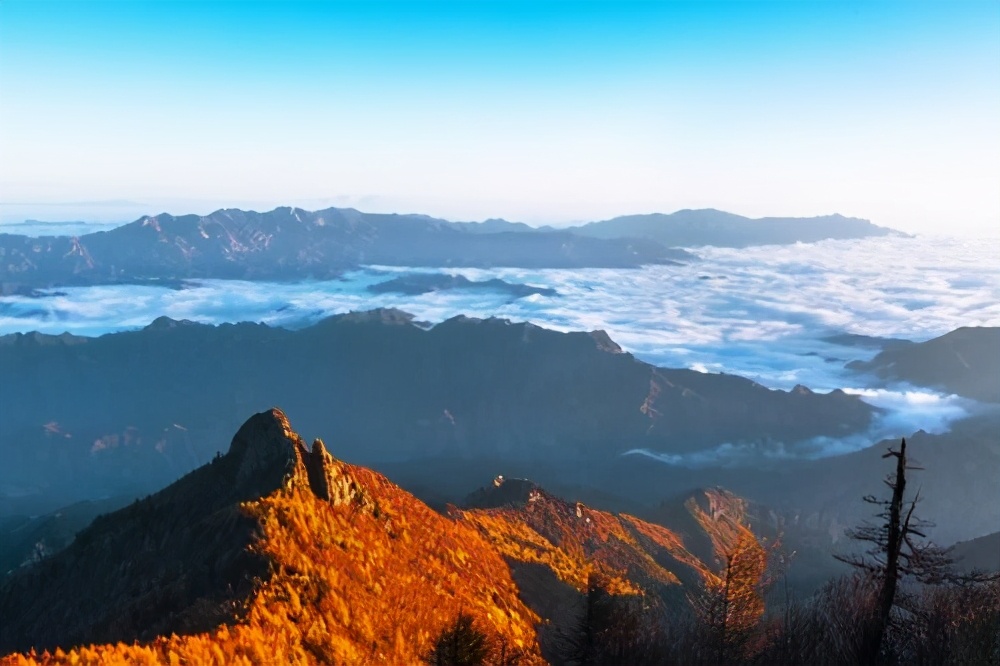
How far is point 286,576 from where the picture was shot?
25.4 m

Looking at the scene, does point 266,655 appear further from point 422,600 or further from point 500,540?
point 500,540

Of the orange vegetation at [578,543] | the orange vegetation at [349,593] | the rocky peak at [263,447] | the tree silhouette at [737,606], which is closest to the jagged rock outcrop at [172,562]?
the rocky peak at [263,447]

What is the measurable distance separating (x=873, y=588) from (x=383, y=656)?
16.5 m

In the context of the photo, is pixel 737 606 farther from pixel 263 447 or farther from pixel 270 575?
pixel 263 447

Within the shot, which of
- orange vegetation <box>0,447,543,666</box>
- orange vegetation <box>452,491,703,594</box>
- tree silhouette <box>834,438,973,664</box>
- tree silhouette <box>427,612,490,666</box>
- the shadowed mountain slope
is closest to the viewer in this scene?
tree silhouette <box>427,612,490,666</box>

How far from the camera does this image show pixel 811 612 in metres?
27.4

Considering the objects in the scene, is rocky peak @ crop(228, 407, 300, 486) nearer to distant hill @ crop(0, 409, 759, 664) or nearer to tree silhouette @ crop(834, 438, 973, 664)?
distant hill @ crop(0, 409, 759, 664)

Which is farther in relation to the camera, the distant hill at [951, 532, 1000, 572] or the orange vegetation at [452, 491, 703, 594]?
the distant hill at [951, 532, 1000, 572]

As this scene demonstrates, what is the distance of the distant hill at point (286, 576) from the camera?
22.4 metres

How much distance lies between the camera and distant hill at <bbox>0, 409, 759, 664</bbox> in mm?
22375

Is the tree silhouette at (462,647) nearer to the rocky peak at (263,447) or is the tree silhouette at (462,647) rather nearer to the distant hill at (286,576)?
the distant hill at (286,576)

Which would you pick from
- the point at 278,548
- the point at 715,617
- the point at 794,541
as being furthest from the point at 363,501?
the point at 794,541

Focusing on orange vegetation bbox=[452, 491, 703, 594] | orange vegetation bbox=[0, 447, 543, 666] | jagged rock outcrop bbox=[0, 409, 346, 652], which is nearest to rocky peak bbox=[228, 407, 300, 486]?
jagged rock outcrop bbox=[0, 409, 346, 652]

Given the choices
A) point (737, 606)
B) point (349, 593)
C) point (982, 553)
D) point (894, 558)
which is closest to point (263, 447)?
point (349, 593)
